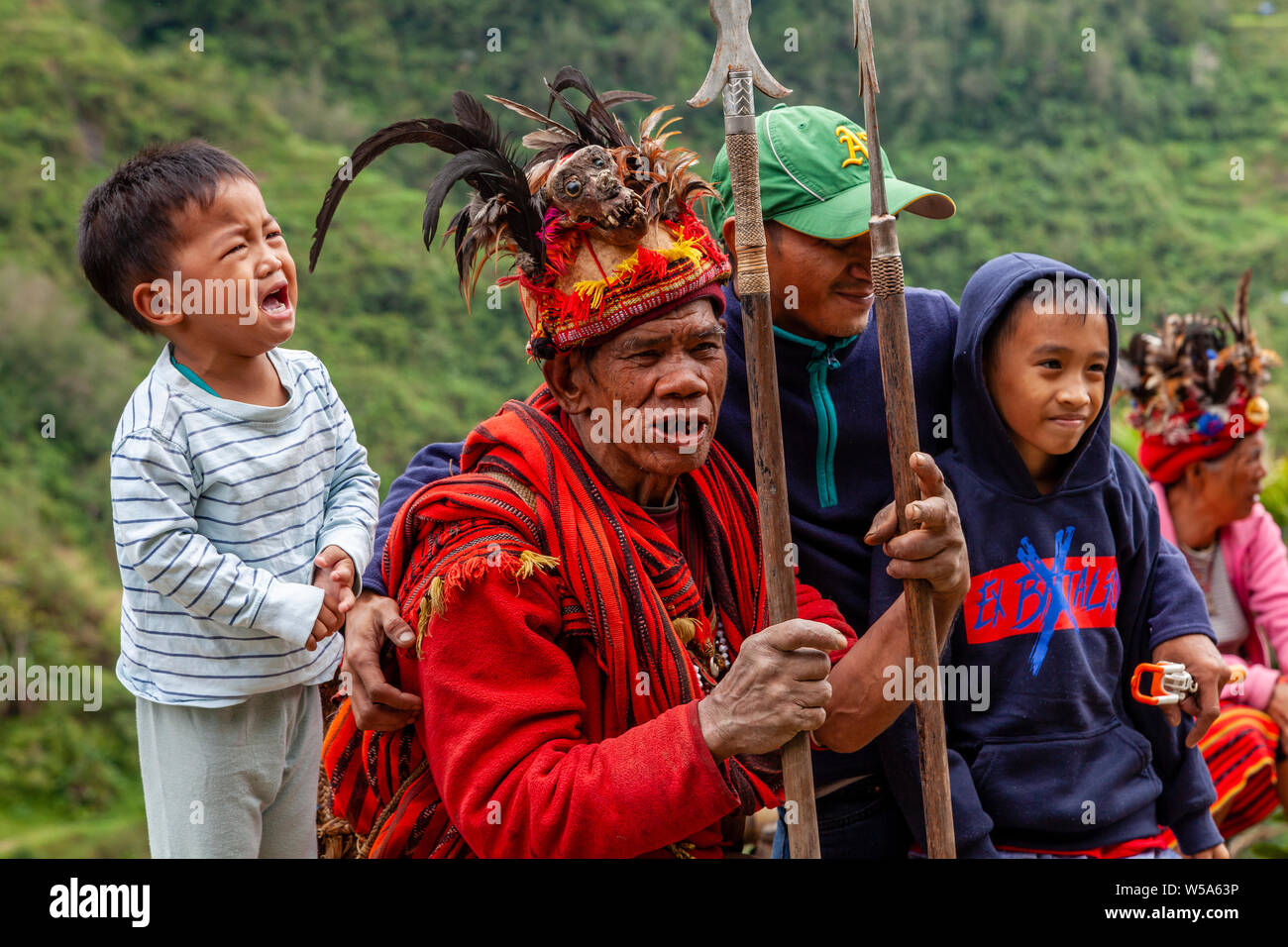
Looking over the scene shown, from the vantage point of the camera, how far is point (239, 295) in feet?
8.05

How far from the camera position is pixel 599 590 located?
2213 millimetres

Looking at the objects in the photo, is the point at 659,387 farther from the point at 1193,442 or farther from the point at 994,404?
the point at 1193,442

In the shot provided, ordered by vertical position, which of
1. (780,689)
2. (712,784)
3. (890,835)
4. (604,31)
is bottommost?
(890,835)

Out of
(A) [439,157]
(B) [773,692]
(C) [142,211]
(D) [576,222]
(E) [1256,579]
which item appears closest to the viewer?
(B) [773,692]

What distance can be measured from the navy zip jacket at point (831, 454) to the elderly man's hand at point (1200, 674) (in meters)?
0.66

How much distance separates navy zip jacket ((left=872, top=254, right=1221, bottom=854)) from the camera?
8.82 ft

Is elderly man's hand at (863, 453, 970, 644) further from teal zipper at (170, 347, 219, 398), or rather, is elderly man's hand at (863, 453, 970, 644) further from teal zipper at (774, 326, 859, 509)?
teal zipper at (170, 347, 219, 398)

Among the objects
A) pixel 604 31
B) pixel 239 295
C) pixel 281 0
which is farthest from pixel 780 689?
pixel 281 0

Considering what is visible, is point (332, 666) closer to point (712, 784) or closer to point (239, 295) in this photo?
point (239, 295)

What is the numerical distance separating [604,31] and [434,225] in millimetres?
12371

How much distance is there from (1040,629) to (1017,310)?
71cm

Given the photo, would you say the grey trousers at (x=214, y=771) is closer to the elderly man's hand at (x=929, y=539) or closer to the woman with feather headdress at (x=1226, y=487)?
the elderly man's hand at (x=929, y=539)

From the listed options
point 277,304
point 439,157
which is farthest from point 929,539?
point 439,157

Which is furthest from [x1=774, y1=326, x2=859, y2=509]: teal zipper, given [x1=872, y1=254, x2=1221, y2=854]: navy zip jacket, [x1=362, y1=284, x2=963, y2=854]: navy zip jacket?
[x1=872, y1=254, x2=1221, y2=854]: navy zip jacket
